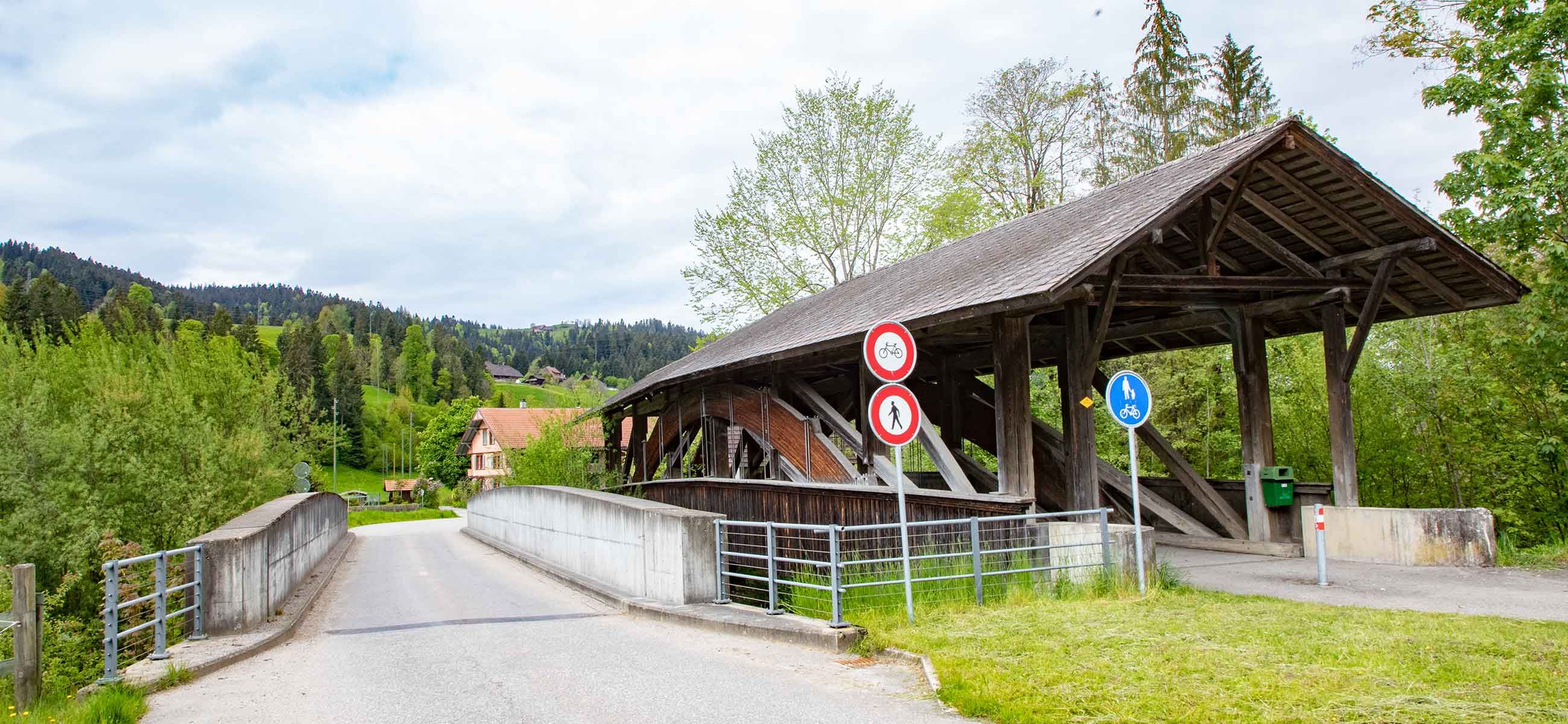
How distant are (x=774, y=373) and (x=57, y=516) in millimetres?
14947

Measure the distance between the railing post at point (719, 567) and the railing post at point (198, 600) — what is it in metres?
4.31

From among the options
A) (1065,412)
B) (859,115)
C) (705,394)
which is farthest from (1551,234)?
(859,115)

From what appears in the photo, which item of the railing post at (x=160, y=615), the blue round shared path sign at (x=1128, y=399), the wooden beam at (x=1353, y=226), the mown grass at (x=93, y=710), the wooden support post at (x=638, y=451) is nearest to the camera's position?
the mown grass at (x=93, y=710)

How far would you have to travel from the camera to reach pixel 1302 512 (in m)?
11.9

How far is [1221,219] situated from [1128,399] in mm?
2959

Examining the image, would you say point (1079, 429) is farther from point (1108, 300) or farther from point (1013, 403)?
point (1108, 300)

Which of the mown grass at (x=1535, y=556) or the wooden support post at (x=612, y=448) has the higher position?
the wooden support post at (x=612, y=448)

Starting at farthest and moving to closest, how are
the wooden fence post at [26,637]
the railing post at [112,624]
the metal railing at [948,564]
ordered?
the metal railing at [948,564], the railing post at [112,624], the wooden fence post at [26,637]

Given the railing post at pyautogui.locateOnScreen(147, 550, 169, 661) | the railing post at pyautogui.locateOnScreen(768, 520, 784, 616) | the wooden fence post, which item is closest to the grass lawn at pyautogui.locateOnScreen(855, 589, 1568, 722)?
the railing post at pyautogui.locateOnScreen(768, 520, 784, 616)

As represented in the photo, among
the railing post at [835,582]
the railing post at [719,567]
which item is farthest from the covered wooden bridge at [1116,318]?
the railing post at [835,582]

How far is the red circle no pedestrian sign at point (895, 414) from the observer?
7.75 m

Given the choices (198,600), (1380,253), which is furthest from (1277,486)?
(198,600)

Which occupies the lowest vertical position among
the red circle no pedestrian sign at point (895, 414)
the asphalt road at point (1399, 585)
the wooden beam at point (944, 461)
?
the asphalt road at point (1399, 585)

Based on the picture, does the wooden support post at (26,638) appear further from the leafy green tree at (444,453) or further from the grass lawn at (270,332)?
the grass lawn at (270,332)
